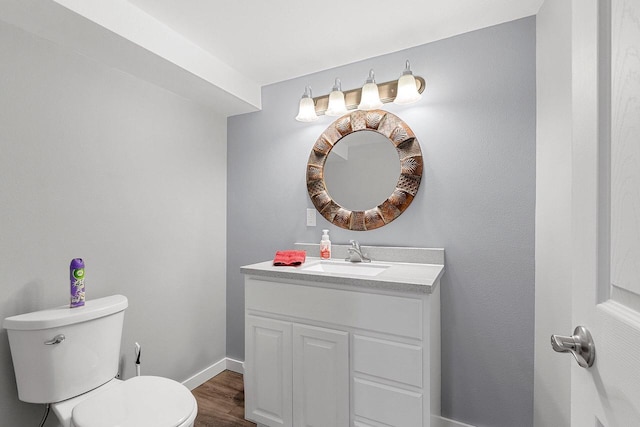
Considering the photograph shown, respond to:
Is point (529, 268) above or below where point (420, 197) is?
below

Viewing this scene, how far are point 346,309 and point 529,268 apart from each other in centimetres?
98

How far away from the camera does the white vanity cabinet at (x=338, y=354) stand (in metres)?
1.29

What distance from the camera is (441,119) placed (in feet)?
5.82

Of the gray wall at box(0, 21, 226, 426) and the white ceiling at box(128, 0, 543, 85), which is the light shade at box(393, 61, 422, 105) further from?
the gray wall at box(0, 21, 226, 426)

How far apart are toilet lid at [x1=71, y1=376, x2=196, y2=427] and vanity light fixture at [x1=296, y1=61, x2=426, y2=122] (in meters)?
1.67

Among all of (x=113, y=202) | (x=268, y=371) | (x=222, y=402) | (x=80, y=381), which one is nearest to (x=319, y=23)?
(x=113, y=202)

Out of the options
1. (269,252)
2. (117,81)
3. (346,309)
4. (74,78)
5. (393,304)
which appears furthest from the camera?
(269,252)

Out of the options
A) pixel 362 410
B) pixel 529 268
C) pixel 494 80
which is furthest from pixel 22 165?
pixel 529 268

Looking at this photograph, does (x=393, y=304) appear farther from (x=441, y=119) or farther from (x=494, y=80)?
(x=494, y=80)

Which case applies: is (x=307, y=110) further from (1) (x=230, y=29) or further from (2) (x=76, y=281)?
(2) (x=76, y=281)

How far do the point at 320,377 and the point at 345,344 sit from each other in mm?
233

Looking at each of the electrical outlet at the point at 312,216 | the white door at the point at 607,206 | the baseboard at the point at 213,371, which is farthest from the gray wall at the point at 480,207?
the baseboard at the point at 213,371

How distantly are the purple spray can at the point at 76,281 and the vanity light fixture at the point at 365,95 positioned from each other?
1.47 meters

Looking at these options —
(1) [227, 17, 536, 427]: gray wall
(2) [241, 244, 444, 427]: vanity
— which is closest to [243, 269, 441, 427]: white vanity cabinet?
Result: (2) [241, 244, 444, 427]: vanity
